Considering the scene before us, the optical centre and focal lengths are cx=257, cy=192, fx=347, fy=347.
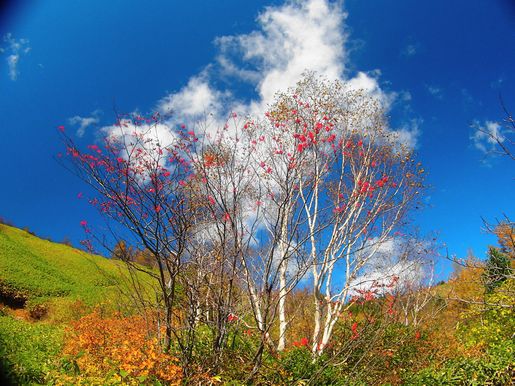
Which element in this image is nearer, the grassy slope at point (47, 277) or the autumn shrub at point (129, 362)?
the autumn shrub at point (129, 362)

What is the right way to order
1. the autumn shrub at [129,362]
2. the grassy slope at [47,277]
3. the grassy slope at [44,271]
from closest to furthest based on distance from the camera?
1. the autumn shrub at [129,362]
2. the grassy slope at [47,277]
3. the grassy slope at [44,271]

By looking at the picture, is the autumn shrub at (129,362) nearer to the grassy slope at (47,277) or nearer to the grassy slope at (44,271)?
the grassy slope at (47,277)

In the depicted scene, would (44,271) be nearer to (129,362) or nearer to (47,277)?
(47,277)

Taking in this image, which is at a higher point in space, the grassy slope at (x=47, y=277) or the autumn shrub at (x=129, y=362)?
the grassy slope at (x=47, y=277)

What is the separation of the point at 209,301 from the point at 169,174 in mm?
2031

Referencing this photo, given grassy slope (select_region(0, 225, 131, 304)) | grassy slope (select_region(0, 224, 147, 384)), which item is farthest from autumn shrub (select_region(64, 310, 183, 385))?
grassy slope (select_region(0, 225, 131, 304))

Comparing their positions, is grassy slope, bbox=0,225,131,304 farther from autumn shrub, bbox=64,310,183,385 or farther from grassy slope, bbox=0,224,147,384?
autumn shrub, bbox=64,310,183,385

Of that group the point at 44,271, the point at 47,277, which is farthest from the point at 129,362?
the point at 44,271

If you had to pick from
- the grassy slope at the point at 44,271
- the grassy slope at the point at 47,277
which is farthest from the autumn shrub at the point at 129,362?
the grassy slope at the point at 44,271

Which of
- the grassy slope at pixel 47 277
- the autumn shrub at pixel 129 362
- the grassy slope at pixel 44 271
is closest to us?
the autumn shrub at pixel 129 362

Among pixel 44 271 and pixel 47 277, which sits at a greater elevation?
pixel 44 271

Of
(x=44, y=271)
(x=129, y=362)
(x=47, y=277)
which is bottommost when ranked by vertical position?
(x=129, y=362)

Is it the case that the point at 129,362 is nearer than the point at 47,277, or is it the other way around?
the point at 129,362

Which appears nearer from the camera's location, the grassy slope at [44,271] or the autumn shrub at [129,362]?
the autumn shrub at [129,362]
